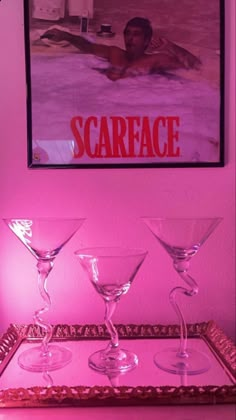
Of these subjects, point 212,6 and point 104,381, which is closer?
point 104,381

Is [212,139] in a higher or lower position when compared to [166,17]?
lower

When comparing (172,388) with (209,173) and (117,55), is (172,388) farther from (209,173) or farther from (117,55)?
(117,55)

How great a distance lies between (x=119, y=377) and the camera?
816 mm

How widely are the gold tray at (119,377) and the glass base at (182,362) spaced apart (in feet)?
0.04

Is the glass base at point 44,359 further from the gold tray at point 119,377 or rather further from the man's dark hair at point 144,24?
the man's dark hair at point 144,24

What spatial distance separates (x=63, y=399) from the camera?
73cm

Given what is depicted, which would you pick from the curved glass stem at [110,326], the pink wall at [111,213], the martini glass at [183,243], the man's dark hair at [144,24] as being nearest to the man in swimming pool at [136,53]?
the man's dark hair at [144,24]

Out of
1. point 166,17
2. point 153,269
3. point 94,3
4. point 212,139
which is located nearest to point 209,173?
point 212,139

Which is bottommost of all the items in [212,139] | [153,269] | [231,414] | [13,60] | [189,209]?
[231,414]

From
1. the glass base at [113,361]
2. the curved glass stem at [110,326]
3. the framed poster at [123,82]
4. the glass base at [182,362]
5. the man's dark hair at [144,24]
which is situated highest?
the man's dark hair at [144,24]

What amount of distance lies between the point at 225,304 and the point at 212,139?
0.41m

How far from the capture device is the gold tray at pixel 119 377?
28.9 inches

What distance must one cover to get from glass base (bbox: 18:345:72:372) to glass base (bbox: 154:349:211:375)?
19cm

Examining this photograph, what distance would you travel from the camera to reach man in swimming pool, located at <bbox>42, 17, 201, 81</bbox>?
103cm
